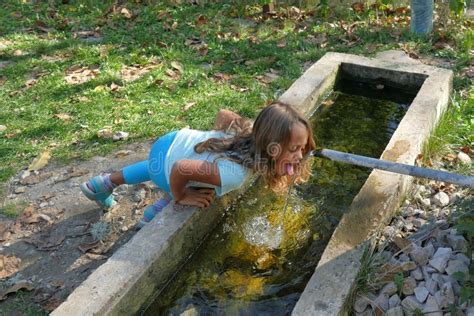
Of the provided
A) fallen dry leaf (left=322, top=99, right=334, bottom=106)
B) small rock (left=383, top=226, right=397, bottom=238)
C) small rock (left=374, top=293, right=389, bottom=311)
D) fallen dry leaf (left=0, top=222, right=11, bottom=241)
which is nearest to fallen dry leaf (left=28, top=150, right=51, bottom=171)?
fallen dry leaf (left=0, top=222, right=11, bottom=241)

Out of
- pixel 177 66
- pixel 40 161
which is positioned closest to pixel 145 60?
pixel 177 66

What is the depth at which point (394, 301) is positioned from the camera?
275cm

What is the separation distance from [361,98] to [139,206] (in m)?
2.43

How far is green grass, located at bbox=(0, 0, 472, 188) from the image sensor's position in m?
4.68

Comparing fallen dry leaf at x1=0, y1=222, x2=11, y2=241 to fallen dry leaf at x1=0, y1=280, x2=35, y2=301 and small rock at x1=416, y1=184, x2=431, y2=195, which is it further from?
small rock at x1=416, y1=184, x2=431, y2=195

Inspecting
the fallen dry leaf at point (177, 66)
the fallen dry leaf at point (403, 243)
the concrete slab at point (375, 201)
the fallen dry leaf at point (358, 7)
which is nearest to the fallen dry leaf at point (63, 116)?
the fallen dry leaf at point (177, 66)

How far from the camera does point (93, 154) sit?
4.33 meters

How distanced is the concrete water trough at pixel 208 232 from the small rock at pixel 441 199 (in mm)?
191

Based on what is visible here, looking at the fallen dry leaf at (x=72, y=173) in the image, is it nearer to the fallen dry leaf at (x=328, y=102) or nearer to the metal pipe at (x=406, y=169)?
the metal pipe at (x=406, y=169)

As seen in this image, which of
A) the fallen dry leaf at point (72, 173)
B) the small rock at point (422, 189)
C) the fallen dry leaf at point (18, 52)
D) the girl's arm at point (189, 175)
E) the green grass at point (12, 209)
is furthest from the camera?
the fallen dry leaf at point (18, 52)

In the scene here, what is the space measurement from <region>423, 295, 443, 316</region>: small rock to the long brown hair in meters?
1.00

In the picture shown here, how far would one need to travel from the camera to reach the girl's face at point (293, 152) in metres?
2.92

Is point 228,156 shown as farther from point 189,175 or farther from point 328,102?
point 328,102

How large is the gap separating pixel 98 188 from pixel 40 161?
3.08 feet
